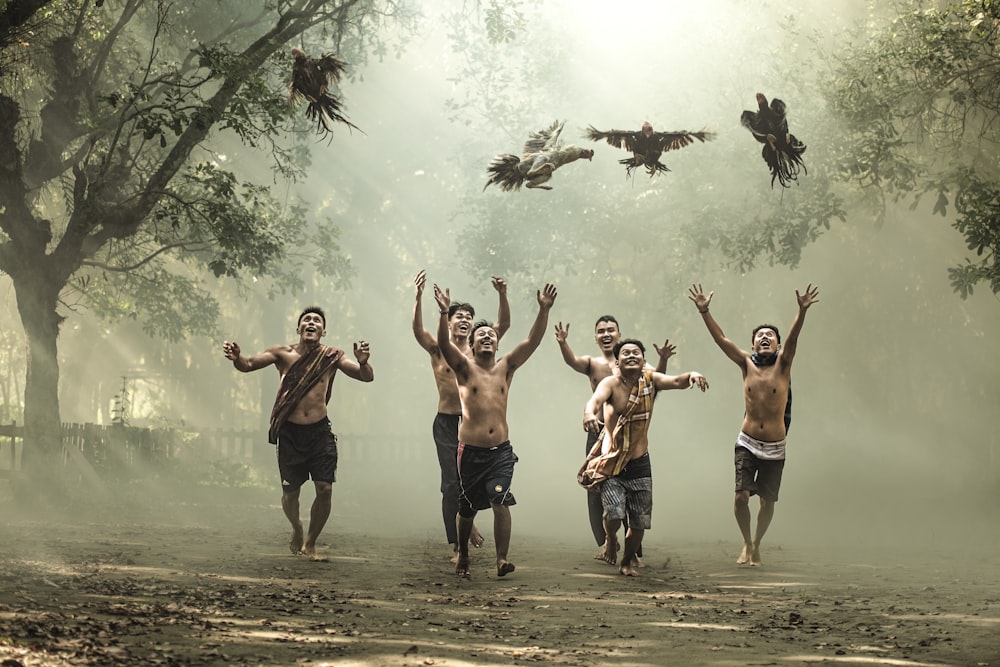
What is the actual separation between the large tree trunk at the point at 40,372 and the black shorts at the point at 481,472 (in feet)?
30.9

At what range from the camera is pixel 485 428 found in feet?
29.6

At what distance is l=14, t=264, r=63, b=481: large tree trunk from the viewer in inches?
639

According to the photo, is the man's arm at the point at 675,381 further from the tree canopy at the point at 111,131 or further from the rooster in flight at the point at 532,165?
the tree canopy at the point at 111,131

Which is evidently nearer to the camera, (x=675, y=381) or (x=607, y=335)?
(x=675, y=381)

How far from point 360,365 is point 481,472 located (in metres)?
1.47

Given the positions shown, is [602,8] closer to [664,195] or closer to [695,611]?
[664,195]

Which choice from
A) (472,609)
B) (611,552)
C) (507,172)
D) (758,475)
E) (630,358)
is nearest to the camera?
(472,609)

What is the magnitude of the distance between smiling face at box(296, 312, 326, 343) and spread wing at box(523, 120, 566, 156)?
7.77ft

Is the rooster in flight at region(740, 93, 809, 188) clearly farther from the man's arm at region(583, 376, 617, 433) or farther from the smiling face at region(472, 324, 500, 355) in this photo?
the smiling face at region(472, 324, 500, 355)

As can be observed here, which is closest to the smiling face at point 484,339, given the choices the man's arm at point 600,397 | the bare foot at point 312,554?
the man's arm at point 600,397

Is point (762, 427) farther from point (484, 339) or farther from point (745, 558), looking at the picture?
point (484, 339)

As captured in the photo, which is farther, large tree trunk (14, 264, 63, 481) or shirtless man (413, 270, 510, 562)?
large tree trunk (14, 264, 63, 481)

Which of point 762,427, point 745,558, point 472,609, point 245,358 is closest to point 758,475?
point 762,427

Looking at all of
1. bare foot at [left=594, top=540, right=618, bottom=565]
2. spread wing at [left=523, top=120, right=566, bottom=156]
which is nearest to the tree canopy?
spread wing at [left=523, top=120, right=566, bottom=156]
